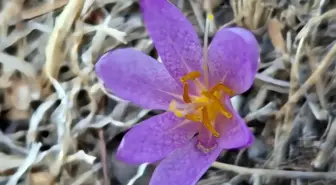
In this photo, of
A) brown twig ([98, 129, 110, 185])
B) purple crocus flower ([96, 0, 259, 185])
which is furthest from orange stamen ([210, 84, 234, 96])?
brown twig ([98, 129, 110, 185])

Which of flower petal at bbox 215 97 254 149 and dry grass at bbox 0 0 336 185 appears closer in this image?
flower petal at bbox 215 97 254 149

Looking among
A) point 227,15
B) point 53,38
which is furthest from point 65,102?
point 227,15

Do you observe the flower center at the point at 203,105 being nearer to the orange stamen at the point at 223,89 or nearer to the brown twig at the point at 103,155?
the orange stamen at the point at 223,89

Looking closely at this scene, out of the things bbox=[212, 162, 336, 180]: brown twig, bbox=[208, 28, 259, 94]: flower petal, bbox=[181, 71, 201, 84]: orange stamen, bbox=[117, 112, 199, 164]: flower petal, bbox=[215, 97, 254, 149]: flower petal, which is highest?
bbox=[208, 28, 259, 94]: flower petal

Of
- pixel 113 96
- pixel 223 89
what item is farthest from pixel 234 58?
pixel 113 96

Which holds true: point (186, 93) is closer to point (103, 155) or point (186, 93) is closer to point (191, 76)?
point (191, 76)

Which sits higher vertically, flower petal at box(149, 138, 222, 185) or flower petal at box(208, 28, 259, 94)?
flower petal at box(208, 28, 259, 94)

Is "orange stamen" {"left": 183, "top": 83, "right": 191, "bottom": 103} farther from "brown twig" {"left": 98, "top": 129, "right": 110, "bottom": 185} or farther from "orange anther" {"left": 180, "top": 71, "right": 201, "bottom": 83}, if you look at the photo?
"brown twig" {"left": 98, "top": 129, "right": 110, "bottom": 185}
